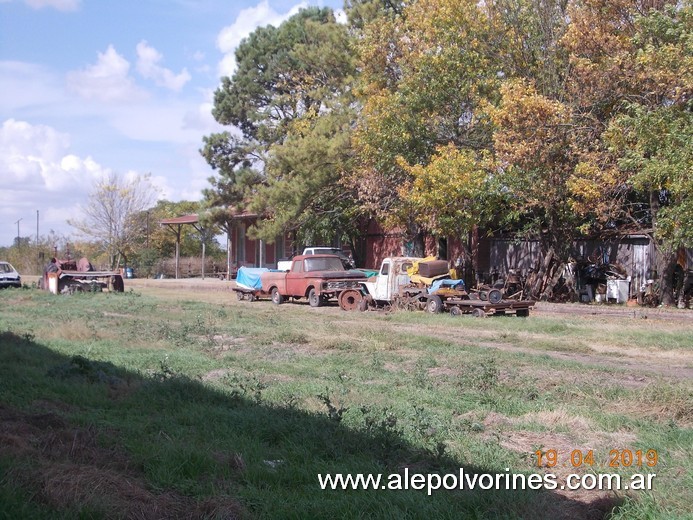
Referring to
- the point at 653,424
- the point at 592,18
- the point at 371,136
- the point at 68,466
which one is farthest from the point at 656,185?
the point at 68,466

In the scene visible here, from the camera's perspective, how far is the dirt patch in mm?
5152

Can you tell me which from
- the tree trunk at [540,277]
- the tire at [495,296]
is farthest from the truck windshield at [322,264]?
the tree trunk at [540,277]

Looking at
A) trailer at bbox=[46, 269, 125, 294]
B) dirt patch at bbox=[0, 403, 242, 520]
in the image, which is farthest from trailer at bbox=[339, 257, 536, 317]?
dirt patch at bbox=[0, 403, 242, 520]

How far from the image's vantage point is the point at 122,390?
9.41m

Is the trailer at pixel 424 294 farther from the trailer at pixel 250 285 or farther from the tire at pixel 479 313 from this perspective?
the trailer at pixel 250 285

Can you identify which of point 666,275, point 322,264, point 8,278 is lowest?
point 8,278

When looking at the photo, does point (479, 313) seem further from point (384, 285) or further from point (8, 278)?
point (8, 278)

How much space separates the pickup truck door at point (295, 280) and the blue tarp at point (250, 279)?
103 inches

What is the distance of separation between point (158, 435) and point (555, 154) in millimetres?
19793

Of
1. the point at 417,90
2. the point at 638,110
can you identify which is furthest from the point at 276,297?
the point at 638,110
